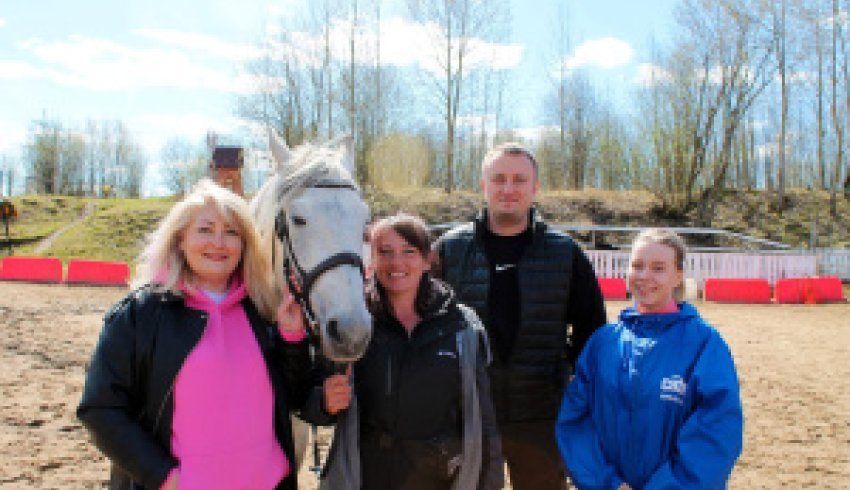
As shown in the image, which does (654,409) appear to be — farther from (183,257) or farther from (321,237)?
(183,257)

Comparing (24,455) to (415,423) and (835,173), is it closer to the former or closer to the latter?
(415,423)

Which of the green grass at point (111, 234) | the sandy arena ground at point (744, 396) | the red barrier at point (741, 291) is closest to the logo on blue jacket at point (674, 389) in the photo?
the sandy arena ground at point (744, 396)

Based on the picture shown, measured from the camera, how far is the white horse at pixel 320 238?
1978 mm

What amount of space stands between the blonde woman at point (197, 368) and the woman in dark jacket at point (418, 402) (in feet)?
0.78

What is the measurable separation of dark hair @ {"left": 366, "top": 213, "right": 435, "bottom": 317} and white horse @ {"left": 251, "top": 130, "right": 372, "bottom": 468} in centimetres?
14

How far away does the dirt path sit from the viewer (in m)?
23.8

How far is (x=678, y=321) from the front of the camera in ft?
7.19

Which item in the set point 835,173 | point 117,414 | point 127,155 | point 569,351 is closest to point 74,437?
point 117,414

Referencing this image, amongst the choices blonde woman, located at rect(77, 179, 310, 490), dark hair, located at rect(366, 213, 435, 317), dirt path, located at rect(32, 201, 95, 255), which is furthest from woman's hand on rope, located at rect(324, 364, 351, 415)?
dirt path, located at rect(32, 201, 95, 255)

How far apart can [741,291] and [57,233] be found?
27778 mm

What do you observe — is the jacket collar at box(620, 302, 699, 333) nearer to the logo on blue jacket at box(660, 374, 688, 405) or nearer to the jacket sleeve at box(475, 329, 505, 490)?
the logo on blue jacket at box(660, 374, 688, 405)

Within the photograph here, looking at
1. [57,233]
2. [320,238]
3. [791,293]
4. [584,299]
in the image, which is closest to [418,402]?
[320,238]

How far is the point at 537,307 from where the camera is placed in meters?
2.63

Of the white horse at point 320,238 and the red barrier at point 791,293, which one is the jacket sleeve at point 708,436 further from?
the red barrier at point 791,293
